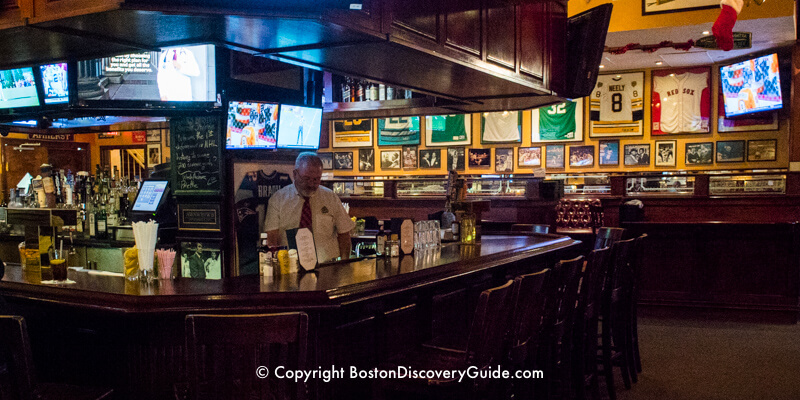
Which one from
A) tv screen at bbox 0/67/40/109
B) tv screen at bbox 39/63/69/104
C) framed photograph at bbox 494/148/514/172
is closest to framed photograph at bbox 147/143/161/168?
framed photograph at bbox 494/148/514/172

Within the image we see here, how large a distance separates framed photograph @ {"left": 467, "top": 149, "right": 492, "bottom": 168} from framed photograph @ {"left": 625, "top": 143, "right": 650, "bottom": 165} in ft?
8.12

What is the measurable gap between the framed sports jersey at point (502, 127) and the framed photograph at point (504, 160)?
0.72 feet

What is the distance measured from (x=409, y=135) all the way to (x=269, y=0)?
32.5 feet

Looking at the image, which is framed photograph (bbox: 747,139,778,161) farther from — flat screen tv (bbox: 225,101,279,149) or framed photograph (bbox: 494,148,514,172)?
flat screen tv (bbox: 225,101,279,149)

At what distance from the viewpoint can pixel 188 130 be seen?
5.18 m

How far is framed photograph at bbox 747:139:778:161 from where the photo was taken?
33.0ft

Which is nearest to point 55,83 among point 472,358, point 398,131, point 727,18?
point 472,358

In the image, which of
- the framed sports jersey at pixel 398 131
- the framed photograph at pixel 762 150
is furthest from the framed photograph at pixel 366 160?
the framed photograph at pixel 762 150

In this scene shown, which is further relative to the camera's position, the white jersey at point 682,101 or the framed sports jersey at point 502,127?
the framed sports jersey at point 502,127

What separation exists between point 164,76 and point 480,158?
26.3ft

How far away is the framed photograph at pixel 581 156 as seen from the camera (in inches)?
441

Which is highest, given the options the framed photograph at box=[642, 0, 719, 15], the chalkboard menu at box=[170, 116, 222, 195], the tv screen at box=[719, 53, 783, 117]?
the framed photograph at box=[642, 0, 719, 15]

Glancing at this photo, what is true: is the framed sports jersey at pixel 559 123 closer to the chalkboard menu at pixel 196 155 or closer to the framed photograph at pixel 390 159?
the framed photograph at pixel 390 159

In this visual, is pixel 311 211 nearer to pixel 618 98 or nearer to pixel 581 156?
pixel 581 156
